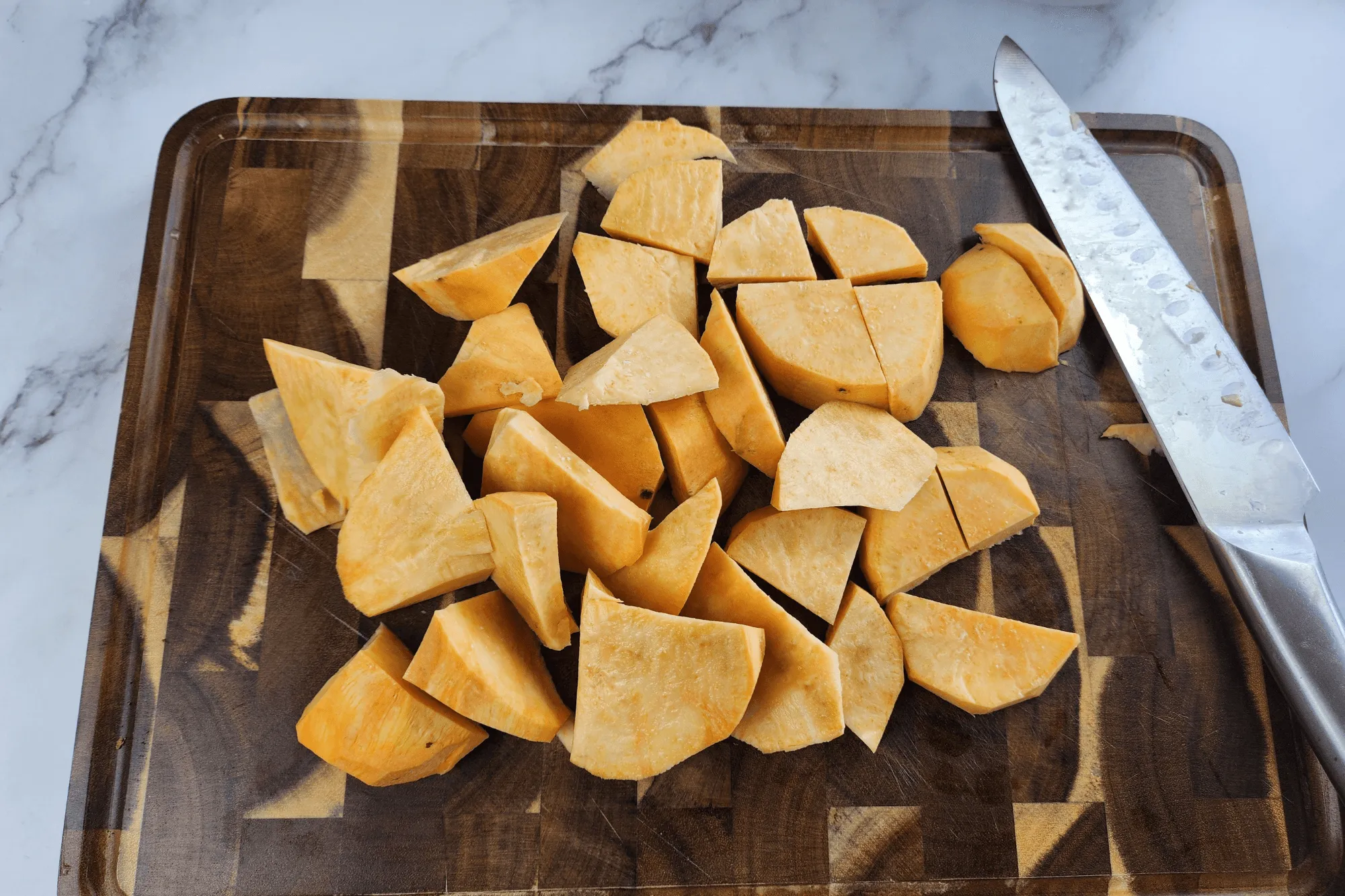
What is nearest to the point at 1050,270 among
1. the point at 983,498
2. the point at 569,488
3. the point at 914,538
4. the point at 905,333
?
the point at 905,333

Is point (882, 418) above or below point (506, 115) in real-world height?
below

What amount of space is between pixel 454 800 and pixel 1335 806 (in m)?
1.61

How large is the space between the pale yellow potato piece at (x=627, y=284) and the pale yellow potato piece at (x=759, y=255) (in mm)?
89

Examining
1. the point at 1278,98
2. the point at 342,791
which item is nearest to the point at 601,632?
the point at 342,791

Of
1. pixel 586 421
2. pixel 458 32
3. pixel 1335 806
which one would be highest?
pixel 458 32

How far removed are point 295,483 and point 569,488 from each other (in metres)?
0.56

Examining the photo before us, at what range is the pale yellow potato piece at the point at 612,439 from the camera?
5.25 ft

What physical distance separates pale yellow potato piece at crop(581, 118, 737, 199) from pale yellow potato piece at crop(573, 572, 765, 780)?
88 centimetres

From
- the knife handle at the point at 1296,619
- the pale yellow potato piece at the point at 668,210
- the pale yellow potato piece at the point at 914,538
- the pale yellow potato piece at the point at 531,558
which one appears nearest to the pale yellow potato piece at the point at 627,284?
the pale yellow potato piece at the point at 668,210

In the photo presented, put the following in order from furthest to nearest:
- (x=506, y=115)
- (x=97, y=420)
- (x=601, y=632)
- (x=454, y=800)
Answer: (x=97, y=420), (x=506, y=115), (x=454, y=800), (x=601, y=632)

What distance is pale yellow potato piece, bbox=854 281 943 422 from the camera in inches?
64.9

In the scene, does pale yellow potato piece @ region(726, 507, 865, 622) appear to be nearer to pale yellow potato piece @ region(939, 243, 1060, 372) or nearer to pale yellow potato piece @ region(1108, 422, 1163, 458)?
pale yellow potato piece @ region(939, 243, 1060, 372)

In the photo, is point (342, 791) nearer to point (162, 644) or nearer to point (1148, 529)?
point (162, 644)

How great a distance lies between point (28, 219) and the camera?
2139 mm
